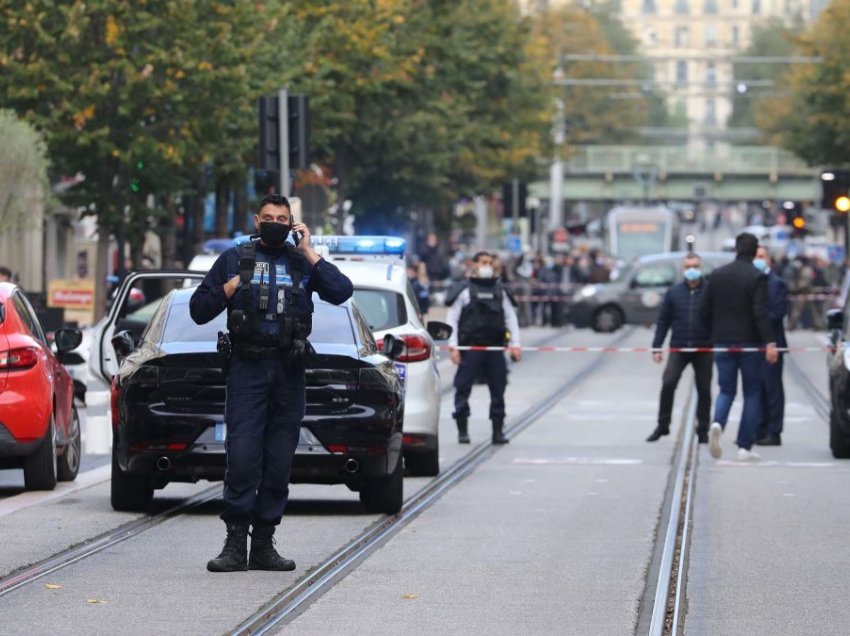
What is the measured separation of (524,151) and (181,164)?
33748mm

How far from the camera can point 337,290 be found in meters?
11.1

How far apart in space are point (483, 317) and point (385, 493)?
7282mm

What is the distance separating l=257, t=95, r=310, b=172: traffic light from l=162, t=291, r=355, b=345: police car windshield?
10815mm

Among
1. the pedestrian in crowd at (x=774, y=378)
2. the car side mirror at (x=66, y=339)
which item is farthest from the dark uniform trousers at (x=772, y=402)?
the car side mirror at (x=66, y=339)

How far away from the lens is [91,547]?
12414mm

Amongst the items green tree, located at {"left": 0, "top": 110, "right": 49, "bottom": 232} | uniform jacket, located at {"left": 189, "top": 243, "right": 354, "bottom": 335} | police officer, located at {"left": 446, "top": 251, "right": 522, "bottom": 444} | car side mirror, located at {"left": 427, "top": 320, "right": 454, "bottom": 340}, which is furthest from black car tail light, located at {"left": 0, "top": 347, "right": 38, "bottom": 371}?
green tree, located at {"left": 0, "top": 110, "right": 49, "bottom": 232}

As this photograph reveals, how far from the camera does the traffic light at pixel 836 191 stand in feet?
120

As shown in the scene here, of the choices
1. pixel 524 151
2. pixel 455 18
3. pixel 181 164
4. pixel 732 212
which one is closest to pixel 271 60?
pixel 181 164

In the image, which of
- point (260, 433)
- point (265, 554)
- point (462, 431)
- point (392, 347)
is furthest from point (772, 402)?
point (260, 433)

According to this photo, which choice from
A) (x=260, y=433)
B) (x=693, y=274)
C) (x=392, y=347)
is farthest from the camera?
(x=693, y=274)

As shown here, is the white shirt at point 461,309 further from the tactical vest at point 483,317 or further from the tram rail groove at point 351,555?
the tram rail groove at point 351,555

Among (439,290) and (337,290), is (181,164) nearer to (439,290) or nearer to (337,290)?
(337,290)

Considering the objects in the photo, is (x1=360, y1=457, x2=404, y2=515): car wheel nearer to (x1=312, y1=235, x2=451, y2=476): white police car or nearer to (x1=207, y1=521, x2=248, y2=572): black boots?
(x1=312, y1=235, x2=451, y2=476): white police car

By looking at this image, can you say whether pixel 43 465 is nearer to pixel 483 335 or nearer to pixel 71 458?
pixel 71 458
